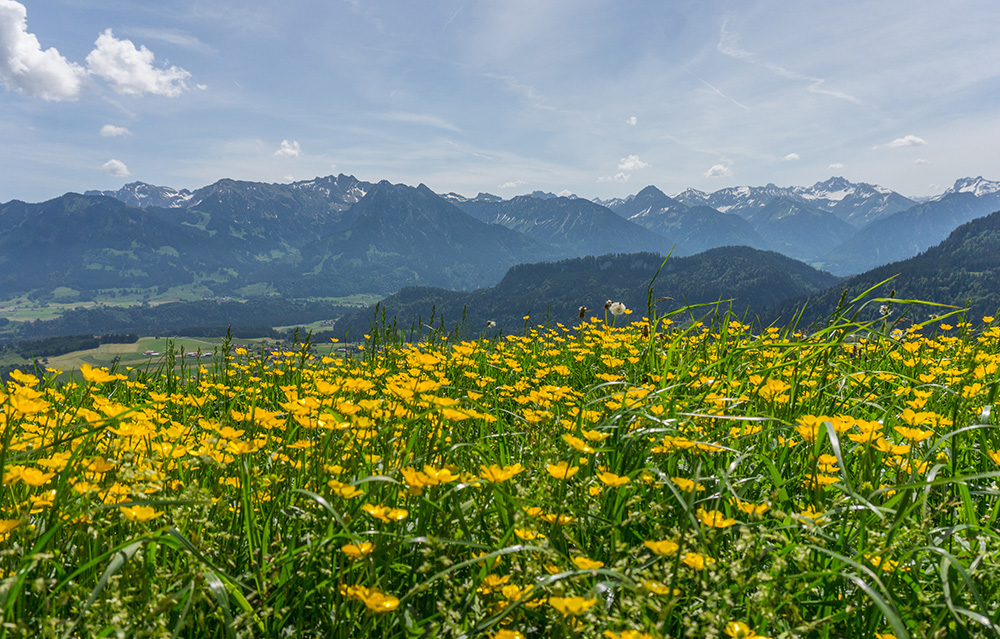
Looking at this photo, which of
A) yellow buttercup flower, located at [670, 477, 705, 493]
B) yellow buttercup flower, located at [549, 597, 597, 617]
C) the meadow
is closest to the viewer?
yellow buttercup flower, located at [549, 597, 597, 617]

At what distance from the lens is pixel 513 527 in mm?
1534

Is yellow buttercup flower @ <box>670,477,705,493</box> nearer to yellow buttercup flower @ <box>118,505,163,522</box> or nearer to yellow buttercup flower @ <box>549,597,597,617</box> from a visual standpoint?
yellow buttercup flower @ <box>549,597,597,617</box>

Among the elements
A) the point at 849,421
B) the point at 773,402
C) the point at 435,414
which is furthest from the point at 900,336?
the point at 435,414

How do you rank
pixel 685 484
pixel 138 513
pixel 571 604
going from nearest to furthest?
pixel 571 604 < pixel 138 513 < pixel 685 484

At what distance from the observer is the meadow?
4.62 ft

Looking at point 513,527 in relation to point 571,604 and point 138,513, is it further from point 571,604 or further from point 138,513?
point 138,513

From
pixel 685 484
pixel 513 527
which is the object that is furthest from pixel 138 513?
pixel 685 484

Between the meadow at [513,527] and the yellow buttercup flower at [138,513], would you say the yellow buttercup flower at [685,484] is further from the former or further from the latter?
the yellow buttercup flower at [138,513]

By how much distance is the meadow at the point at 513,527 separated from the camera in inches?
55.4

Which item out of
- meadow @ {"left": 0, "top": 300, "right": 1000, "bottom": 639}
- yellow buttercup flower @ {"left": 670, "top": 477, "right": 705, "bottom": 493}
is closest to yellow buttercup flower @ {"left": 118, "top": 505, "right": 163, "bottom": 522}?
meadow @ {"left": 0, "top": 300, "right": 1000, "bottom": 639}

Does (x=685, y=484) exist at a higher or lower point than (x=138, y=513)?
lower

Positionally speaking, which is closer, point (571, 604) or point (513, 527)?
point (571, 604)

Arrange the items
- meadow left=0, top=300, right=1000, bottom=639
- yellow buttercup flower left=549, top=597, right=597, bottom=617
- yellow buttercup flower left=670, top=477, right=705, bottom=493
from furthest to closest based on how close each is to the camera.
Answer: yellow buttercup flower left=670, top=477, right=705, bottom=493, meadow left=0, top=300, right=1000, bottom=639, yellow buttercup flower left=549, top=597, right=597, bottom=617

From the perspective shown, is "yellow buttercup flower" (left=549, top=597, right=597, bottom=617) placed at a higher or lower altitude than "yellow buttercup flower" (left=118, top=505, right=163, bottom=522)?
lower
